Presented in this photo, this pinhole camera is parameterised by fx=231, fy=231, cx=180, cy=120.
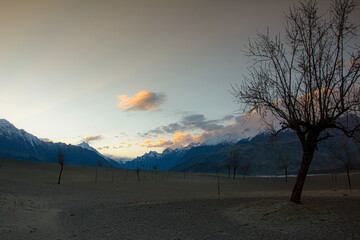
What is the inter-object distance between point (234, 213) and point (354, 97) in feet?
26.6

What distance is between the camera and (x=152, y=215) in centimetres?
1205

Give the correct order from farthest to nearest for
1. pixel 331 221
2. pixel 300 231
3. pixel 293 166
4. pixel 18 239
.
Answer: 1. pixel 293 166
2. pixel 331 221
3. pixel 300 231
4. pixel 18 239

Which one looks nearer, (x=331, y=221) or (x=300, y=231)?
(x=300, y=231)

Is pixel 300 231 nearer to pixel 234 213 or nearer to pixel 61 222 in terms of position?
pixel 234 213

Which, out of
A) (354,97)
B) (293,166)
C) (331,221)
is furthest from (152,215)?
(293,166)

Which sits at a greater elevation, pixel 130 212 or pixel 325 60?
pixel 325 60

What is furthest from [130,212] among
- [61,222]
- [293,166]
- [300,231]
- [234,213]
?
[293,166]

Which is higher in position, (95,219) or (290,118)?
(290,118)

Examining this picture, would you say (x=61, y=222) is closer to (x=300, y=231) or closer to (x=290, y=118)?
(x=300, y=231)

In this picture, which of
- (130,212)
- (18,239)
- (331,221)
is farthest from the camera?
(130,212)

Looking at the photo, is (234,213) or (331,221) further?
(234,213)

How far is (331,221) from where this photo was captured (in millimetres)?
9695

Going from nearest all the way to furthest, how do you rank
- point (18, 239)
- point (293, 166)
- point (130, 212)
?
point (18, 239), point (130, 212), point (293, 166)

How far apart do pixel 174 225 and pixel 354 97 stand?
10228 mm
